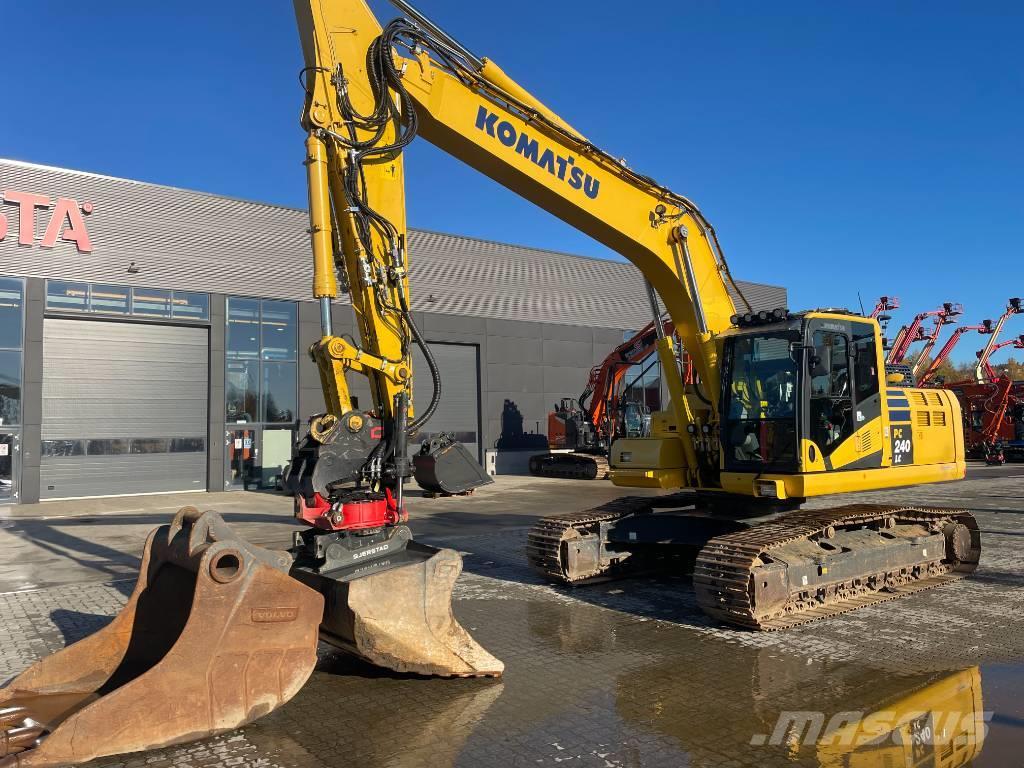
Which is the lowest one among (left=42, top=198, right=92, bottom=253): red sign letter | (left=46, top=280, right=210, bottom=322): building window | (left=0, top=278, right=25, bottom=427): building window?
(left=0, top=278, right=25, bottom=427): building window

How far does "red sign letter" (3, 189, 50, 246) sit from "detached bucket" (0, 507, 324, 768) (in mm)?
19698

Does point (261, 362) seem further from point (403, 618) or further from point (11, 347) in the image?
point (403, 618)

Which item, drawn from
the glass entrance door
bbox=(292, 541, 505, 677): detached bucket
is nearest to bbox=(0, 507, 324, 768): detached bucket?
bbox=(292, 541, 505, 677): detached bucket

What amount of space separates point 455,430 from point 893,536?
21.0 metres

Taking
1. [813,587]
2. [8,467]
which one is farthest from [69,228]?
[813,587]

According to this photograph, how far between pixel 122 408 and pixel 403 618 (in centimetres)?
2041

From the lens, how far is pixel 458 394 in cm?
2891

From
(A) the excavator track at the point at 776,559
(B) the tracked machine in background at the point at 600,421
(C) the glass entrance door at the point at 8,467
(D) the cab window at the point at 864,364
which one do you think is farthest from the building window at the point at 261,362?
(D) the cab window at the point at 864,364

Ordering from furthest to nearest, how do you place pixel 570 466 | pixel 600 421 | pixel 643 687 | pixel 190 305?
pixel 600 421
pixel 570 466
pixel 190 305
pixel 643 687

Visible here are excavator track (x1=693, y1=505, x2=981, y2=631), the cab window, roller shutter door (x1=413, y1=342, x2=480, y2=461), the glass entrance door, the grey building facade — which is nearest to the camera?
excavator track (x1=693, y1=505, x2=981, y2=631)

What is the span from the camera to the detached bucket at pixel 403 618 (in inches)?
213

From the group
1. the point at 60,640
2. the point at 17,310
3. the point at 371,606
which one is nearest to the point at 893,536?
the point at 371,606

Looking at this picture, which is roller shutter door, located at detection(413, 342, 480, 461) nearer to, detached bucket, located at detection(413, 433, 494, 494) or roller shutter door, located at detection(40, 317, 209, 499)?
roller shutter door, located at detection(40, 317, 209, 499)

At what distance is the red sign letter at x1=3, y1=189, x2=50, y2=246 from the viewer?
21.1m
